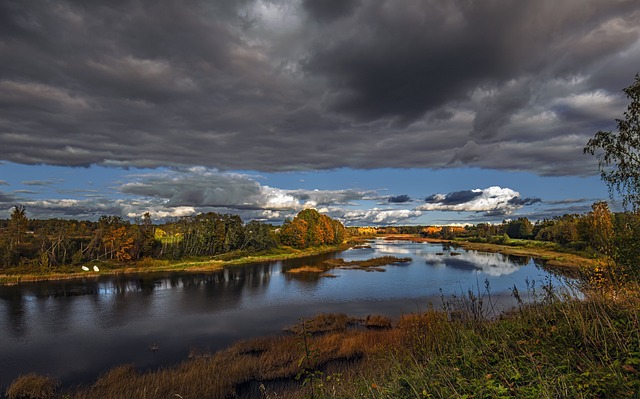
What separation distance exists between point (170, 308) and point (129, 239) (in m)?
48.3

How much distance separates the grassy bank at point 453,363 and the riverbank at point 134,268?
52225mm

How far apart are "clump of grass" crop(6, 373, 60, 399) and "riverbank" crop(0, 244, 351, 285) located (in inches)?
1993

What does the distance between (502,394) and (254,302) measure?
35557mm

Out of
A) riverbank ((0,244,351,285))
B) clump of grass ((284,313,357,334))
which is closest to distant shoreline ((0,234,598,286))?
riverbank ((0,244,351,285))

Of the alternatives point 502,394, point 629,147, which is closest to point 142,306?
point 502,394

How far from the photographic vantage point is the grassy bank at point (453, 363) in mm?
7234

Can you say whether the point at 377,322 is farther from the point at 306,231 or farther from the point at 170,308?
the point at 306,231

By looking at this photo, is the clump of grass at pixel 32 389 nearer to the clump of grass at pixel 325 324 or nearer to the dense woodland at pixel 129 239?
the clump of grass at pixel 325 324

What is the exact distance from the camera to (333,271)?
215 ft

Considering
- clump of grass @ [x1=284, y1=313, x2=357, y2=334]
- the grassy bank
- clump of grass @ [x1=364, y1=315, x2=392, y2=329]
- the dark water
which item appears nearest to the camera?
the grassy bank

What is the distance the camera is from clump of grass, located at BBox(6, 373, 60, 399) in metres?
16.5

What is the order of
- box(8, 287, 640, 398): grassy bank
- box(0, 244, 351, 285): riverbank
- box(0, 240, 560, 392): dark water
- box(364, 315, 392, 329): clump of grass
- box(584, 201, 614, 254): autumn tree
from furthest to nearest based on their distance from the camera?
box(584, 201, 614, 254): autumn tree → box(0, 244, 351, 285): riverbank → box(364, 315, 392, 329): clump of grass → box(0, 240, 560, 392): dark water → box(8, 287, 640, 398): grassy bank

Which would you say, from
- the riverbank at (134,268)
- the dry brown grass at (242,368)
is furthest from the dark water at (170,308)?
the riverbank at (134,268)

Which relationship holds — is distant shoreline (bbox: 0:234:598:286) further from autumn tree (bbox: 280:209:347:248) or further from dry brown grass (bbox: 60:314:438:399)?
dry brown grass (bbox: 60:314:438:399)
